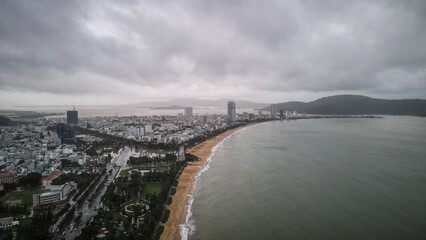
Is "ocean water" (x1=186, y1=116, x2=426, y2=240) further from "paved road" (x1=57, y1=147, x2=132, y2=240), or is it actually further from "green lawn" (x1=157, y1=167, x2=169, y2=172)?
"paved road" (x1=57, y1=147, x2=132, y2=240)

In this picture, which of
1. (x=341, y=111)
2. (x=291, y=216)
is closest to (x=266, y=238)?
(x=291, y=216)

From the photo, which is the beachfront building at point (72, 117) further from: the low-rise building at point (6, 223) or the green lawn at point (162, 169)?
the low-rise building at point (6, 223)

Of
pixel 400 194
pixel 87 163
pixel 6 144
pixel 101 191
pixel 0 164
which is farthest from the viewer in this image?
pixel 6 144

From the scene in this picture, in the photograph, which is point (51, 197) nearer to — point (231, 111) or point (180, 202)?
point (180, 202)

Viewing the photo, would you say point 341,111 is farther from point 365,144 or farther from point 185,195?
point 185,195

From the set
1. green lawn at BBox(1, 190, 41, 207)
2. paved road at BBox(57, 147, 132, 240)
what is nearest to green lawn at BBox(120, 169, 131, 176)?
paved road at BBox(57, 147, 132, 240)

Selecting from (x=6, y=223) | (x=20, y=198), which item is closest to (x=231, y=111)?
(x=20, y=198)

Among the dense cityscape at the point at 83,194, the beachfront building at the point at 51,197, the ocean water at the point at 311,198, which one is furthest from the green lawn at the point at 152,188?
the beachfront building at the point at 51,197
